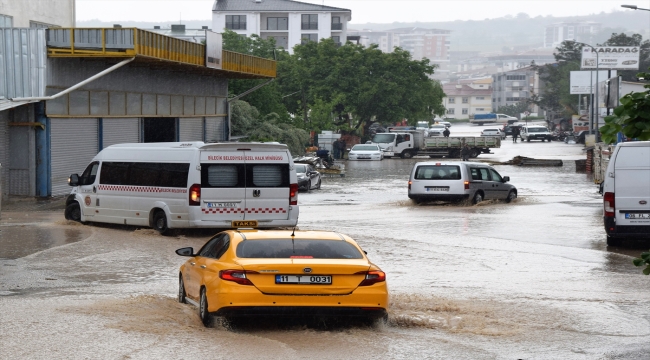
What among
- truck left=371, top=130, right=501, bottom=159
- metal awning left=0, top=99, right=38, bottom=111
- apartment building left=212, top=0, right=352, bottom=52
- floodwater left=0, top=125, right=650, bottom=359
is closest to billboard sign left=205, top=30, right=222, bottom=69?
metal awning left=0, top=99, right=38, bottom=111

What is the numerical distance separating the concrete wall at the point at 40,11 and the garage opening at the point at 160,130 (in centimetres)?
585

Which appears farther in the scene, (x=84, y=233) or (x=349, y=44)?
(x=349, y=44)

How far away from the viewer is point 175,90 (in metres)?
41.8

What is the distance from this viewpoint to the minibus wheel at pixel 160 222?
21.5 m

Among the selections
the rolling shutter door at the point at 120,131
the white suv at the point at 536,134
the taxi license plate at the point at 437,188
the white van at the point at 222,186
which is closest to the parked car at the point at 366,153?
the rolling shutter door at the point at 120,131

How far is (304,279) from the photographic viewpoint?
10.2m

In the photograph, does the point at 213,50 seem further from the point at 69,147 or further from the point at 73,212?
the point at 73,212

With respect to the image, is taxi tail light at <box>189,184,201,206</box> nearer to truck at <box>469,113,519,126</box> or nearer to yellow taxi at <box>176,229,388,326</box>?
yellow taxi at <box>176,229,388,326</box>

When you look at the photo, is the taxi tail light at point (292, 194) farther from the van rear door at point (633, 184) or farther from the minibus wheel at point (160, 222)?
the van rear door at point (633, 184)

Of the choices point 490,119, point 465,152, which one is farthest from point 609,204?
point 490,119

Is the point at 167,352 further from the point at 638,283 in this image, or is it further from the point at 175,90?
the point at 175,90

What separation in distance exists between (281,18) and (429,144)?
77.4m

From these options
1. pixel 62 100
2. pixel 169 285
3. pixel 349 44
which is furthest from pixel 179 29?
pixel 169 285

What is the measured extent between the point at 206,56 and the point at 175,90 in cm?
275
